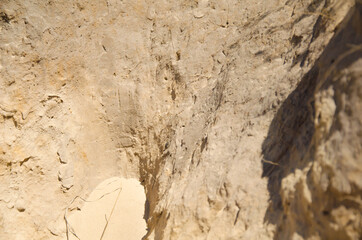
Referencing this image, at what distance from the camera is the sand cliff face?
1.31 meters

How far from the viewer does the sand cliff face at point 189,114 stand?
131cm

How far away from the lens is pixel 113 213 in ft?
9.02

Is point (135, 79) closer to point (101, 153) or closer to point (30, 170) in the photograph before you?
point (101, 153)

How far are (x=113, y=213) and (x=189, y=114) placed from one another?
112cm

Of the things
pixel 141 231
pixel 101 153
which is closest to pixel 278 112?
pixel 141 231

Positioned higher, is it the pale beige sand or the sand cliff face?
the sand cliff face

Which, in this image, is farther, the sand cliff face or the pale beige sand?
the pale beige sand

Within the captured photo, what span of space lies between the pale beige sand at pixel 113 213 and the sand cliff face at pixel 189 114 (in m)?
0.08

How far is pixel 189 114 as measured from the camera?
261cm

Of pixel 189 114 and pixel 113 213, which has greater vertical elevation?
pixel 189 114

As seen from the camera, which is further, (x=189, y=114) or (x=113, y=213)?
(x=113, y=213)

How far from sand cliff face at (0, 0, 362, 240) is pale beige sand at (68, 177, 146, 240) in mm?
81

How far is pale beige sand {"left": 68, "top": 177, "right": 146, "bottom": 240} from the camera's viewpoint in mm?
2619

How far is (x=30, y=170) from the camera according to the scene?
9.01ft
